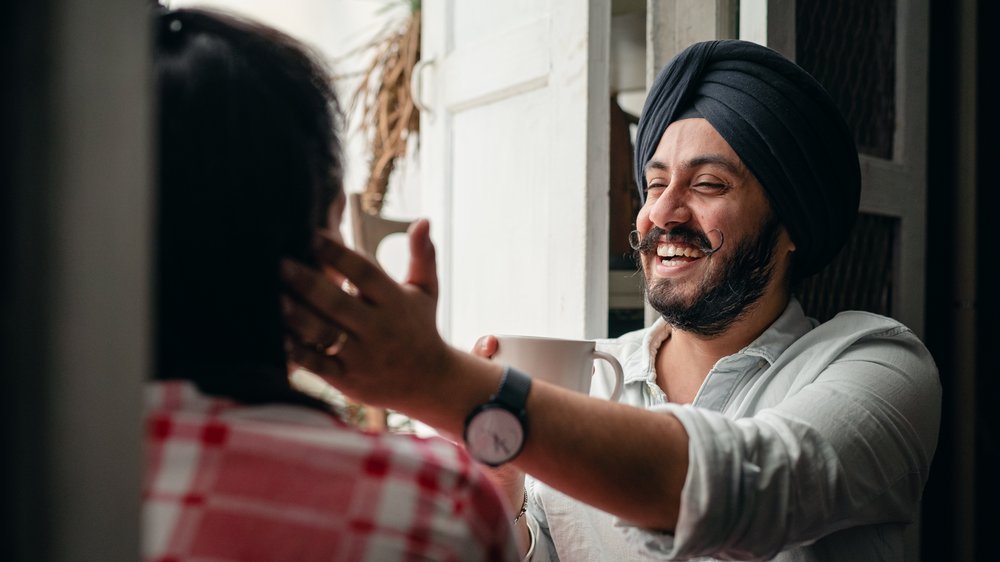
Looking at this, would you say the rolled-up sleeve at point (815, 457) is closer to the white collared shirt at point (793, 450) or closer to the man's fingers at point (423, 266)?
the white collared shirt at point (793, 450)

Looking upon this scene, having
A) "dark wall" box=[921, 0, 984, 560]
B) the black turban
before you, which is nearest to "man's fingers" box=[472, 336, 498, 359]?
the black turban

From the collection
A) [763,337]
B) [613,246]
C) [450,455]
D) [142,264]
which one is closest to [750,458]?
[450,455]

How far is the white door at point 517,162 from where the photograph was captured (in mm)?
1452

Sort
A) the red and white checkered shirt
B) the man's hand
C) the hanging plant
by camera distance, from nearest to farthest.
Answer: the red and white checkered shirt < the man's hand < the hanging plant

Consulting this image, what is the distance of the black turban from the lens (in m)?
1.14

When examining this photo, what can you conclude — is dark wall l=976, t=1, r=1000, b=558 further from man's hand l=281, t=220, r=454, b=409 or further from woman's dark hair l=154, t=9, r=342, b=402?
woman's dark hair l=154, t=9, r=342, b=402

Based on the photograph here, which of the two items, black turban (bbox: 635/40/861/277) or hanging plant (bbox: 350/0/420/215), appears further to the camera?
hanging plant (bbox: 350/0/420/215)

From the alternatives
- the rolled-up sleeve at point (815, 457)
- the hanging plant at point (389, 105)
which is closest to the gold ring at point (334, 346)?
the rolled-up sleeve at point (815, 457)

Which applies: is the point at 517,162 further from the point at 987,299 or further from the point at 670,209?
the point at 987,299

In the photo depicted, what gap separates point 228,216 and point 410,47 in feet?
7.32

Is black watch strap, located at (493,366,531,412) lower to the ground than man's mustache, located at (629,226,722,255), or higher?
lower

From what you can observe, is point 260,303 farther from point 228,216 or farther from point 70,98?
point 70,98

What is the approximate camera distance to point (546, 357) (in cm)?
76

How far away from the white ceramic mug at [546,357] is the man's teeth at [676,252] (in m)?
0.46
